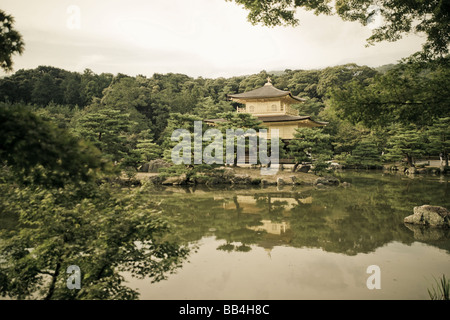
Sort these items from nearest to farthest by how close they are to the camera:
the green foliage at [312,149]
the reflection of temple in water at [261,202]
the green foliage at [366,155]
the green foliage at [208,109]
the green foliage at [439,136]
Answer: the reflection of temple in water at [261,202] < the green foliage at [312,149] < the green foliage at [439,136] < the green foliage at [366,155] < the green foliage at [208,109]

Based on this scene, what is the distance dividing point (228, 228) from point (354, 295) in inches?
149

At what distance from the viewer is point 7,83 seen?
3177 centimetres

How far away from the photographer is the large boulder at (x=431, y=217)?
676 centimetres

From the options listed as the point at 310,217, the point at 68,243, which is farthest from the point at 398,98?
the point at 68,243

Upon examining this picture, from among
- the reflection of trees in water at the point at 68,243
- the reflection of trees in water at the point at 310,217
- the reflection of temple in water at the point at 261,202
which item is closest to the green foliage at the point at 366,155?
the reflection of trees in water at the point at 310,217

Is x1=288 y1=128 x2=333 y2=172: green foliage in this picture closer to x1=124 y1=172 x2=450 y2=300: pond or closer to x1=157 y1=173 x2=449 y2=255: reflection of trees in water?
x1=157 y1=173 x2=449 y2=255: reflection of trees in water

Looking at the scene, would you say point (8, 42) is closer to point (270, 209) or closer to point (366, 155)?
point (270, 209)

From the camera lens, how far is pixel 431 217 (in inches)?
271

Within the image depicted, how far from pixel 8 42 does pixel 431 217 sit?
28.4ft

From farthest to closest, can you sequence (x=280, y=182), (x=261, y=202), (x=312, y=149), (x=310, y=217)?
(x=312, y=149)
(x=280, y=182)
(x=261, y=202)
(x=310, y=217)

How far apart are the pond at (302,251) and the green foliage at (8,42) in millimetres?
2416

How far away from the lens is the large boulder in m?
6.76

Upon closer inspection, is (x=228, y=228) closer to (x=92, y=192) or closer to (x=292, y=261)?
(x=292, y=261)

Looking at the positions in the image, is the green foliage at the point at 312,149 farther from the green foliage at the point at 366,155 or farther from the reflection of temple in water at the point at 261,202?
the green foliage at the point at 366,155
